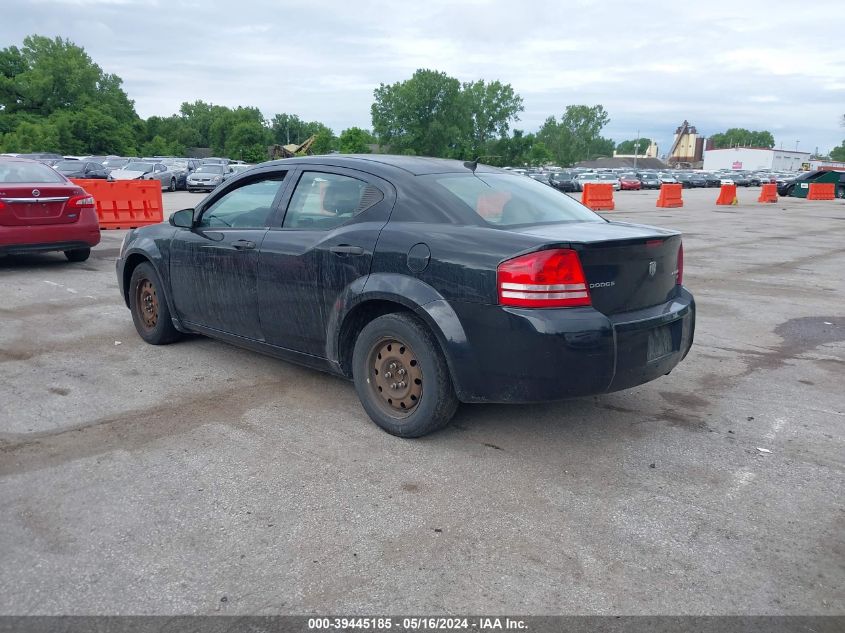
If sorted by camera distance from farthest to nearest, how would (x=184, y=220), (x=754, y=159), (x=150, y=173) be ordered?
(x=754, y=159), (x=150, y=173), (x=184, y=220)

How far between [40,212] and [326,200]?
20.3 ft

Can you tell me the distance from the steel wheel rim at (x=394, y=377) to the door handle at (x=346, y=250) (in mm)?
552

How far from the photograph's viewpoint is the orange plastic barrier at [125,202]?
15.5m

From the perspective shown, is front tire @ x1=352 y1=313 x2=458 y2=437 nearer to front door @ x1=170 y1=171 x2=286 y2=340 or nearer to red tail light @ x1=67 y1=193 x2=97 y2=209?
front door @ x1=170 y1=171 x2=286 y2=340

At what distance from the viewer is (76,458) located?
387 cm

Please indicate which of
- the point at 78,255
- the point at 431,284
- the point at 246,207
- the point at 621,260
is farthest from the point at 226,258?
the point at 78,255

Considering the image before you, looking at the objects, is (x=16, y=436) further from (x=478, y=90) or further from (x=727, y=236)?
(x=478, y=90)

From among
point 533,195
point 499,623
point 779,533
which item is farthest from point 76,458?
point 779,533

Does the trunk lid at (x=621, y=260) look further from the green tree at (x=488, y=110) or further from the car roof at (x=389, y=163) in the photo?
the green tree at (x=488, y=110)

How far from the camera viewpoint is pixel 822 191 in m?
38.3

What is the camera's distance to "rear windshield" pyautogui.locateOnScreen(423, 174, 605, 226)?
14.0ft

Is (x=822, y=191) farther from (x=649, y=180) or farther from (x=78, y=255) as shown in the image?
(x=78, y=255)

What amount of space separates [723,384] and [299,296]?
321 cm

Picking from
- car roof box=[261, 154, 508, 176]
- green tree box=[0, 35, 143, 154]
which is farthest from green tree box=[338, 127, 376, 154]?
car roof box=[261, 154, 508, 176]
